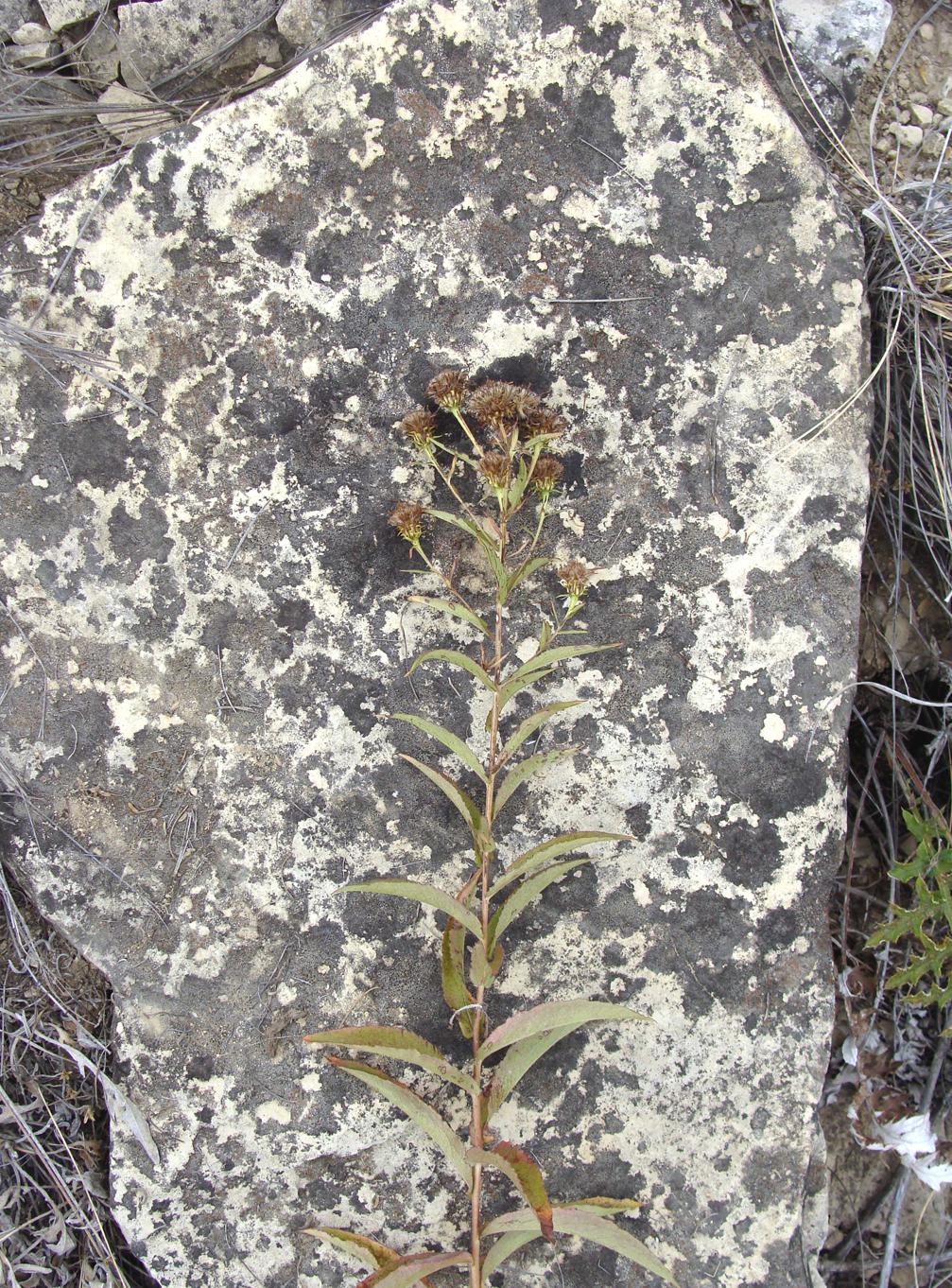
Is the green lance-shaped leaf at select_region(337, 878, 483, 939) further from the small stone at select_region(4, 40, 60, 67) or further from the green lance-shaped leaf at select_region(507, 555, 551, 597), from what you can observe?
the small stone at select_region(4, 40, 60, 67)

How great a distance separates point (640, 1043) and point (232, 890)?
80 centimetres

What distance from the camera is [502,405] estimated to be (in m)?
1.75

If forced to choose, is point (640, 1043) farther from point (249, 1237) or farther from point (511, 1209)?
point (249, 1237)

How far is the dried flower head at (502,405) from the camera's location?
175 cm

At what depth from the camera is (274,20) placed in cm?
210

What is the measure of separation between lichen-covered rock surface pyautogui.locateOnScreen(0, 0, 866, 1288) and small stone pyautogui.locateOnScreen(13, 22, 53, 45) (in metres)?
0.53

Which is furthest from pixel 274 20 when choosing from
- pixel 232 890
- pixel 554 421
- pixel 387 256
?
pixel 232 890

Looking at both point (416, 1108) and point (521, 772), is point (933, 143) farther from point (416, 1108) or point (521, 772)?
point (416, 1108)

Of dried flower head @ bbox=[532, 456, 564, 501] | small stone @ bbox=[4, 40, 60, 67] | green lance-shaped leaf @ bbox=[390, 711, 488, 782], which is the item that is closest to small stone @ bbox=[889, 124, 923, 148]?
dried flower head @ bbox=[532, 456, 564, 501]

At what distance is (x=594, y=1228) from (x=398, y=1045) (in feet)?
1.41

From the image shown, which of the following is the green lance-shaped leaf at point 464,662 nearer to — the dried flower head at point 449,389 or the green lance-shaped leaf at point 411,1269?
the dried flower head at point 449,389

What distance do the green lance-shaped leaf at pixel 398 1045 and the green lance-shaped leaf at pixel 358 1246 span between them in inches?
12.2

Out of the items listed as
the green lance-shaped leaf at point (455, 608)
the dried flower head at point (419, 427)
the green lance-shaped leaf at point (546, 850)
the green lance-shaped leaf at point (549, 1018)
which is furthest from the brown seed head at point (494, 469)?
the green lance-shaped leaf at point (549, 1018)

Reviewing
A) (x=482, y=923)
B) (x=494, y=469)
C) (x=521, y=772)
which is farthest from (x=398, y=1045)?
(x=494, y=469)
